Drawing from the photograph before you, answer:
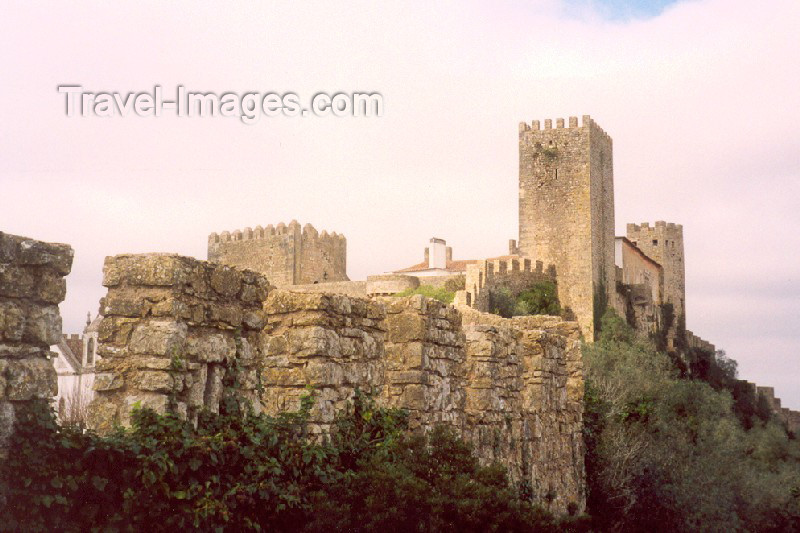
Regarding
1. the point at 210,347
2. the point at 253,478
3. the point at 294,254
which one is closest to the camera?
the point at 210,347

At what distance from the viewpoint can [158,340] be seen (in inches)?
246

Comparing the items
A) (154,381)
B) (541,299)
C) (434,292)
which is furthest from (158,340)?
(541,299)

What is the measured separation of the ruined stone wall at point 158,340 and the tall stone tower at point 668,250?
61.4m

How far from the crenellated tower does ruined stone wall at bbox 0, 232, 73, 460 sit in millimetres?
53133

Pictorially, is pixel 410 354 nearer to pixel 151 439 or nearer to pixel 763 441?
pixel 151 439

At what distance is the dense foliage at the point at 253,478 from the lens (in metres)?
5.45

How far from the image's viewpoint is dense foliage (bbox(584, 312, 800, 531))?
15.4 meters

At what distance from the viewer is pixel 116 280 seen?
6.39 m

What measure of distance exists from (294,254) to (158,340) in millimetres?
53687

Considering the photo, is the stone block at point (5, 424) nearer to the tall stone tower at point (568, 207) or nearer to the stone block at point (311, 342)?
A: the stone block at point (311, 342)

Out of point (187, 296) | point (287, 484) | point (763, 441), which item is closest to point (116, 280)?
point (187, 296)

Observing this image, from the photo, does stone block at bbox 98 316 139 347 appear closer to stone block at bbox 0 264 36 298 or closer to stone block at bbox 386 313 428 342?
stone block at bbox 0 264 36 298

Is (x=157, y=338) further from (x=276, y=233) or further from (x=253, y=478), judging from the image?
(x=276, y=233)

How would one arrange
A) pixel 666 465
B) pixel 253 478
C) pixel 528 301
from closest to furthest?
1. pixel 253 478
2. pixel 666 465
3. pixel 528 301
